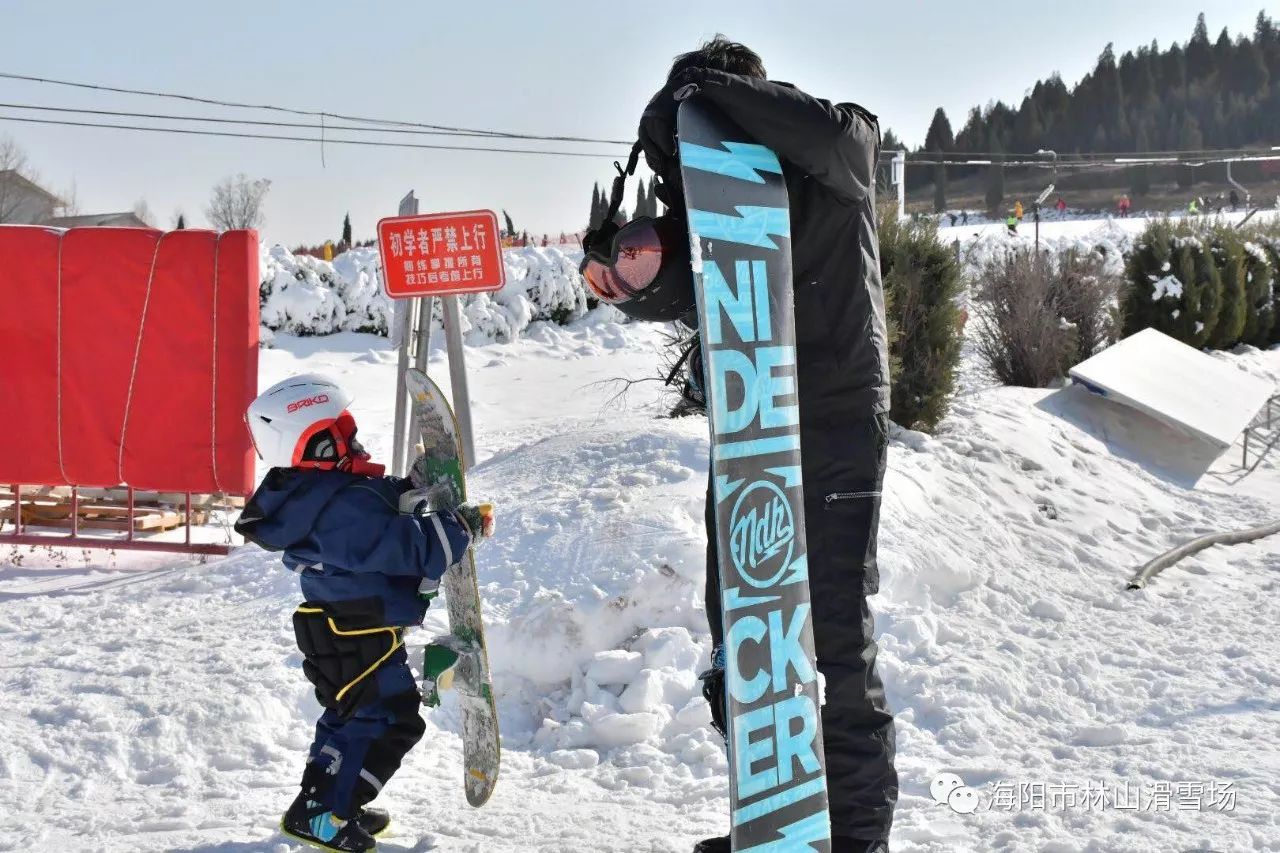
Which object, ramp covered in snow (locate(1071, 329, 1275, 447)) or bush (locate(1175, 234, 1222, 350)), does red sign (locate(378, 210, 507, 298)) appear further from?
bush (locate(1175, 234, 1222, 350))

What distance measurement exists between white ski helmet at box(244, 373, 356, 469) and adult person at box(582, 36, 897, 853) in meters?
0.94

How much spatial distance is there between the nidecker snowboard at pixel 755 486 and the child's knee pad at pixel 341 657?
1180 mm

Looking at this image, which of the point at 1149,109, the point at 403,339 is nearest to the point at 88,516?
the point at 403,339

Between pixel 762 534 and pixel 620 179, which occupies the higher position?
pixel 620 179

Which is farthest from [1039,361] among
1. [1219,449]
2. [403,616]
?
[403,616]

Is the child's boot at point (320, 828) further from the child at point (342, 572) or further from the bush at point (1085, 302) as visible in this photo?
the bush at point (1085, 302)

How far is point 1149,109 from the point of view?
84.7 meters

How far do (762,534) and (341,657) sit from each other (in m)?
1.34

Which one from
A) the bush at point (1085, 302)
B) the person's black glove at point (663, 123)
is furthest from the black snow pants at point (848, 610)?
the bush at point (1085, 302)

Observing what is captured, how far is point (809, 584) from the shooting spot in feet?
8.51

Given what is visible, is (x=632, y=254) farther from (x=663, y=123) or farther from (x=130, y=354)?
(x=130, y=354)

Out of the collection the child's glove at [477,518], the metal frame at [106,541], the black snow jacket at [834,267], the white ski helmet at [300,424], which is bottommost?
the metal frame at [106,541]

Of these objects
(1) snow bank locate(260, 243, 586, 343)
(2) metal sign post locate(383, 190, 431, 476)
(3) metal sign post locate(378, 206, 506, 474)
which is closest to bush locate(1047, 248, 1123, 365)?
(1) snow bank locate(260, 243, 586, 343)

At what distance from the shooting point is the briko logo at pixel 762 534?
2473 mm
